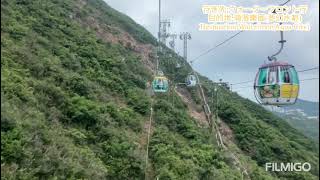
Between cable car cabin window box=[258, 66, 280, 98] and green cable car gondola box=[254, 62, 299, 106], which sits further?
cable car cabin window box=[258, 66, 280, 98]

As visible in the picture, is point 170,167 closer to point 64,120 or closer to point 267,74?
point 64,120

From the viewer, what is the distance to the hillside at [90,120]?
48.2 ft

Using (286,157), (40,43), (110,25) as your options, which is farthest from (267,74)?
(110,25)

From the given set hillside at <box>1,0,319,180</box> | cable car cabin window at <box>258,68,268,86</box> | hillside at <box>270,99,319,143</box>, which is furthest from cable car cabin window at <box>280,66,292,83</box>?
hillside at <box>1,0,319,180</box>

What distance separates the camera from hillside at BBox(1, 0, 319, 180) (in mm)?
14680

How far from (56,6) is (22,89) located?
69.0ft

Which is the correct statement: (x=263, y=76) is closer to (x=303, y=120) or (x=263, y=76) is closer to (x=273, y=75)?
(x=273, y=75)

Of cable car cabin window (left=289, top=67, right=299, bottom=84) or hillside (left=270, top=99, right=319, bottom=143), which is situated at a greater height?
cable car cabin window (left=289, top=67, right=299, bottom=84)

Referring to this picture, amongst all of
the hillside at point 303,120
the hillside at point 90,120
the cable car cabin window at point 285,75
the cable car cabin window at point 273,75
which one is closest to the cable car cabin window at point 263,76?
the cable car cabin window at point 273,75

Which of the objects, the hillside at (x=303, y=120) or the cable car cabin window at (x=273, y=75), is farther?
the hillside at (x=303, y=120)

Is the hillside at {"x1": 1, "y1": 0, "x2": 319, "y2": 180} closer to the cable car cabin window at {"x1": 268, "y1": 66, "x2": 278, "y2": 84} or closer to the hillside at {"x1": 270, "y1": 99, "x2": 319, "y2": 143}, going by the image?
the hillside at {"x1": 270, "y1": 99, "x2": 319, "y2": 143}

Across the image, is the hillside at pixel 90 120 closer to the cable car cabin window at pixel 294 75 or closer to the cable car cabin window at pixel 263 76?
the cable car cabin window at pixel 263 76

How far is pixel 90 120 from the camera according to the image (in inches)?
821

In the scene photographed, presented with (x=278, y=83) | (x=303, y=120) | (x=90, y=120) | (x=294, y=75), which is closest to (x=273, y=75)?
(x=278, y=83)
